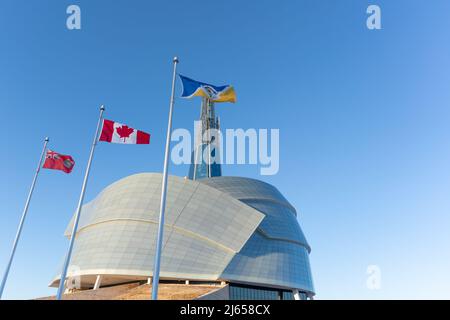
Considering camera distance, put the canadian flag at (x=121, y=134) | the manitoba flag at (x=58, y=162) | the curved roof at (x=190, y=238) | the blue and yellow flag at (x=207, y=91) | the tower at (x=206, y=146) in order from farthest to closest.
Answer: the tower at (x=206, y=146) < the curved roof at (x=190, y=238) < the manitoba flag at (x=58, y=162) < the blue and yellow flag at (x=207, y=91) < the canadian flag at (x=121, y=134)

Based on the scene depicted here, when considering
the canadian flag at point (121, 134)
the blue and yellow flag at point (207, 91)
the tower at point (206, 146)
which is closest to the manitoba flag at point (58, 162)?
the canadian flag at point (121, 134)

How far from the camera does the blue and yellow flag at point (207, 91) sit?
23.5 meters

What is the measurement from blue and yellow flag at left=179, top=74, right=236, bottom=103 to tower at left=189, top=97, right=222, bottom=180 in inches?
3399

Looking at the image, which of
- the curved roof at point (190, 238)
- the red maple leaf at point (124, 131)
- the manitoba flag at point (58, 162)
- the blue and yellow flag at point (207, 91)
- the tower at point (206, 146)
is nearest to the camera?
the red maple leaf at point (124, 131)

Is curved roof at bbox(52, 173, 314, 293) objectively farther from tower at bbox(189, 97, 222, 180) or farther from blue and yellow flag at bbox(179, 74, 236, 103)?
tower at bbox(189, 97, 222, 180)

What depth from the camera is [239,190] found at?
5597 centimetres

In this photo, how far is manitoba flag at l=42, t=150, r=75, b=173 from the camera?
2797cm

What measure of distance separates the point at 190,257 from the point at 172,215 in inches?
256

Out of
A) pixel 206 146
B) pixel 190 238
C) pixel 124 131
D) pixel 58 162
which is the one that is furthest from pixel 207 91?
pixel 206 146

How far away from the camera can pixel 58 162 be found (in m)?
28.1

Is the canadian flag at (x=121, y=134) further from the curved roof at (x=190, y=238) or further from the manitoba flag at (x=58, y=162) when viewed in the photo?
the curved roof at (x=190, y=238)

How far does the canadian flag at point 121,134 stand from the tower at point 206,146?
88440 millimetres

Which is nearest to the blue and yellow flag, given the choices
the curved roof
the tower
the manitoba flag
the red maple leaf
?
the red maple leaf
